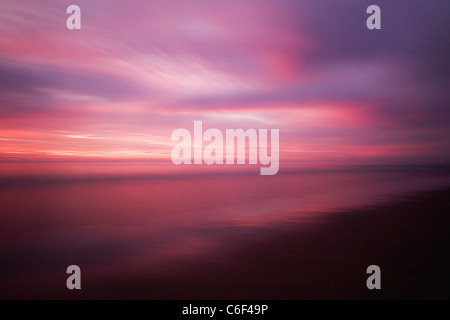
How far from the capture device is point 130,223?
5.07 m

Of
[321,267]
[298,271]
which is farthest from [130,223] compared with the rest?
[321,267]

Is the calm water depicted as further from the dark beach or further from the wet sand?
the dark beach

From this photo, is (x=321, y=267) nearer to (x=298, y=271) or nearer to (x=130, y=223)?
(x=298, y=271)

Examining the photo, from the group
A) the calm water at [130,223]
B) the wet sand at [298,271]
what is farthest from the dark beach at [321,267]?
the calm water at [130,223]

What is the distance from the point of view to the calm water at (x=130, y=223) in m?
3.48

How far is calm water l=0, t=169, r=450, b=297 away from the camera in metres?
3.48

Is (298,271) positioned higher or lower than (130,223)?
lower

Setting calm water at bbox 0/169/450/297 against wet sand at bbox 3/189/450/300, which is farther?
calm water at bbox 0/169/450/297

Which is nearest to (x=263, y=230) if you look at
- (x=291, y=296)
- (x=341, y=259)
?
(x=341, y=259)

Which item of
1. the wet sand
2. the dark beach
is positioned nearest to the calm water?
the wet sand

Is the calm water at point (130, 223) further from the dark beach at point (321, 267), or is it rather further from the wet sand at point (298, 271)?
the dark beach at point (321, 267)

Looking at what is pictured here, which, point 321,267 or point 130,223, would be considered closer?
point 321,267
